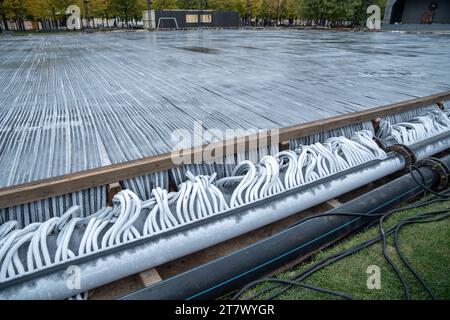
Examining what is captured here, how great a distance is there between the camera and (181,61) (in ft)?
21.1

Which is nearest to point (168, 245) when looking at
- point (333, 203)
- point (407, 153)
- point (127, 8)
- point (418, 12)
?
point (333, 203)

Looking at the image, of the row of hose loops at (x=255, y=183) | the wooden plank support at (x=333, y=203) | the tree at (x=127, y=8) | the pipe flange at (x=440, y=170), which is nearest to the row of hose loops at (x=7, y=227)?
the row of hose loops at (x=255, y=183)

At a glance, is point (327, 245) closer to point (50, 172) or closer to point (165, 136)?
point (165, 136)

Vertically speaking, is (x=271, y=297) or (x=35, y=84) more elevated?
(x=35, y=84)

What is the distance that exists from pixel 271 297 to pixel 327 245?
73cm

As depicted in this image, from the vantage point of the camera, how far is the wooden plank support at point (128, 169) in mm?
1739

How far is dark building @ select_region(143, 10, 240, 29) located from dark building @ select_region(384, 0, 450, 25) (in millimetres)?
14950

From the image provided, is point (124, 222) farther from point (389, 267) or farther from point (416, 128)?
point (416, 128)

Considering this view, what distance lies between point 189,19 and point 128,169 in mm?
30577

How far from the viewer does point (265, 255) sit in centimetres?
175

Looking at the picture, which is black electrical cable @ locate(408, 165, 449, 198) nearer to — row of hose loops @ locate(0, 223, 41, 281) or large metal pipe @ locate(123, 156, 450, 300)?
large metal pipe @ locate(123, 156, 450, 300)

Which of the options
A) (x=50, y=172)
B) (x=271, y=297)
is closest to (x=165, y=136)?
(x=50, y=172)

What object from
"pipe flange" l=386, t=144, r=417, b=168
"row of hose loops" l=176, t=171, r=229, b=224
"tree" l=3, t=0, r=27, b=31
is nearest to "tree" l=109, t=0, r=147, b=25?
"tree" l=3, t=0, r=27, b=31

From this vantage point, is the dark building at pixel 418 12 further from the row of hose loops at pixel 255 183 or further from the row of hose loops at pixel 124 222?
the row of hose loops at pixel 124 222
